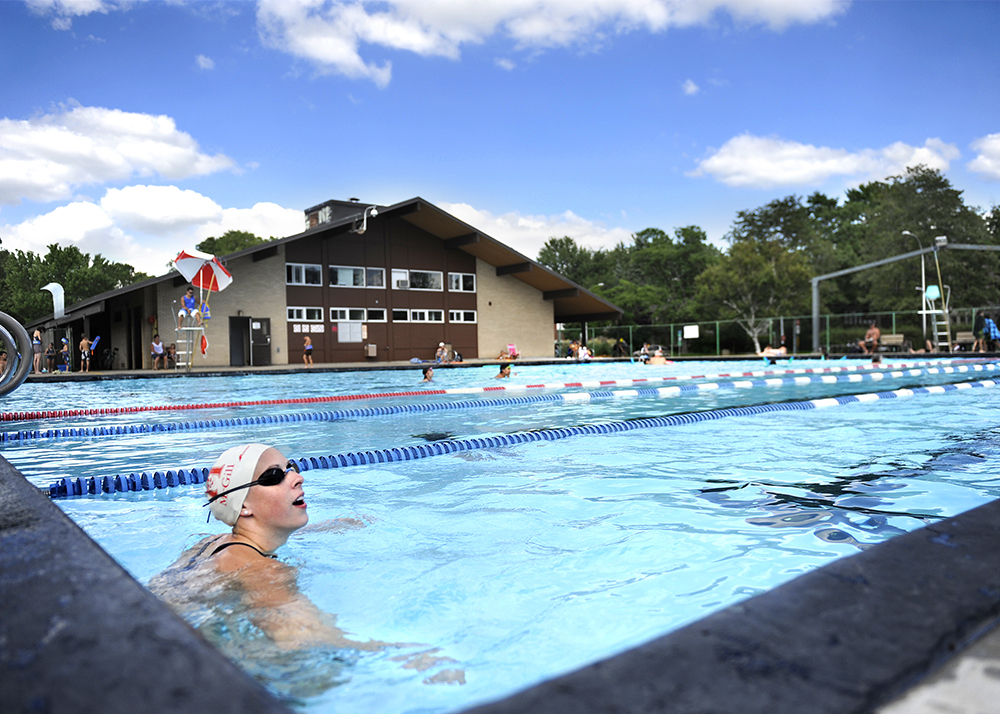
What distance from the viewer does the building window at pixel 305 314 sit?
82.5 feet

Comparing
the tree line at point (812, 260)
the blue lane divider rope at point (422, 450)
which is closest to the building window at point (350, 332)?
the tree line at point (812, 260)

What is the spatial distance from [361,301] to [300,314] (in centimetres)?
262

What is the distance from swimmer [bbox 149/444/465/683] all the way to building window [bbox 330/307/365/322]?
24.3 meters

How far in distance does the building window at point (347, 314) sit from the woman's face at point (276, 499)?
24399mm

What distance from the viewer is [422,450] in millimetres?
5664

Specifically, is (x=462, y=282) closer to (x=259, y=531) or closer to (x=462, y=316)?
(x=462, y=316)

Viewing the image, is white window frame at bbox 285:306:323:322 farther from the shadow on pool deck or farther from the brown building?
the shadow on pool deck

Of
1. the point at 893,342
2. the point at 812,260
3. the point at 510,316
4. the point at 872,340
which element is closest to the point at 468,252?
the point at 510,316

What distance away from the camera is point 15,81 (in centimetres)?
3266

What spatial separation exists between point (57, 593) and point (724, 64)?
36691 mm

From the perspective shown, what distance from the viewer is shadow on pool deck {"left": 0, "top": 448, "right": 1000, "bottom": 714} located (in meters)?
0.88

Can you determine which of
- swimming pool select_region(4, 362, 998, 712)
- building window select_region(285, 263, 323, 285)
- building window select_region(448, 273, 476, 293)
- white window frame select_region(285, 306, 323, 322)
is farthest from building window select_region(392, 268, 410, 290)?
swimming pool select_region(4, 362, 998, 712)

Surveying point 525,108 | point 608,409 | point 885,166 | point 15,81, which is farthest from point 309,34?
point 885,166

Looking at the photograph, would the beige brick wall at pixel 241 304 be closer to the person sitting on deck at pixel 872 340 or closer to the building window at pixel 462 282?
the building window at pixel 462 282
